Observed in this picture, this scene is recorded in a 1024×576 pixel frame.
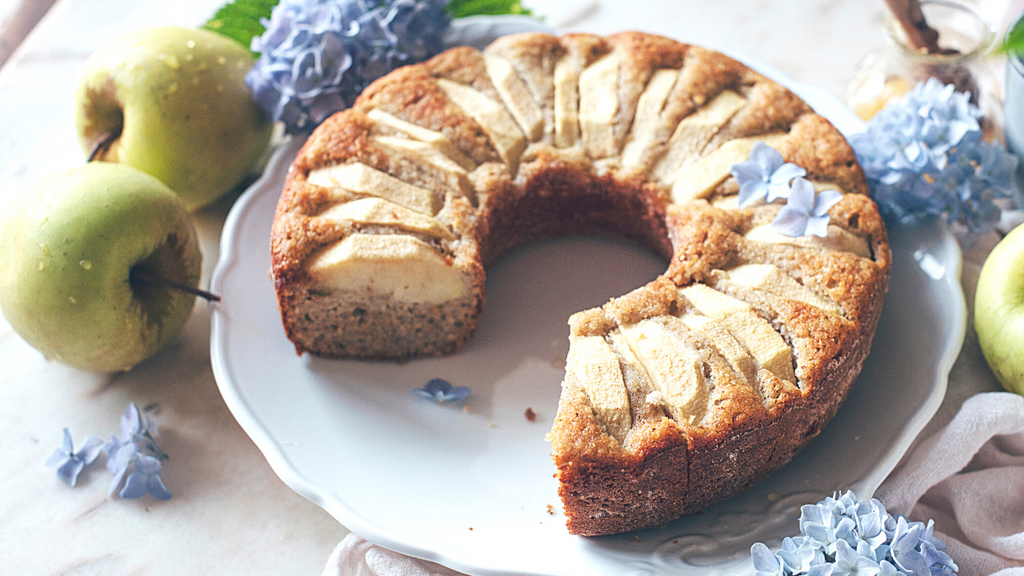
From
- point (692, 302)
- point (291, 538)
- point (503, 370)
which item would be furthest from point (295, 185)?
point (692, 302)

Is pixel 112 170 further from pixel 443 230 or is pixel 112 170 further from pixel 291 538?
pixel 291 538

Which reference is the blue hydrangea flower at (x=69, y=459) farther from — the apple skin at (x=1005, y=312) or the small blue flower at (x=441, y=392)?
the apple skin at (x=1005, y=312)

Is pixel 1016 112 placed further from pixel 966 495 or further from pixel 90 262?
pixel 90 262

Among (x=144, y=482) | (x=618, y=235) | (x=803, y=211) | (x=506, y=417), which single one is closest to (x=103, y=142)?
(x=144, y=482)

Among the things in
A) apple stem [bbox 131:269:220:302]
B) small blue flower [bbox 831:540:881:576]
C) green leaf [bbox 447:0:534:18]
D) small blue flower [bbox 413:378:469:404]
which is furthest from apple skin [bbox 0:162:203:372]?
small blue flower [bbox 831:540:881:576]

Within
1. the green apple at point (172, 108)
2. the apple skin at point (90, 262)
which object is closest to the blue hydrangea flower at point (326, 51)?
the green apple at point (172, 108)
